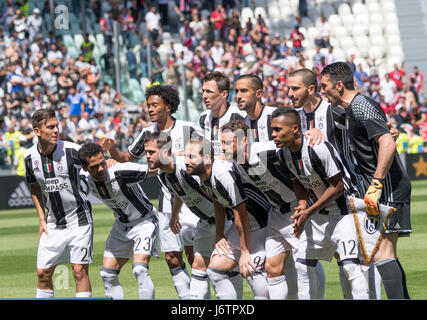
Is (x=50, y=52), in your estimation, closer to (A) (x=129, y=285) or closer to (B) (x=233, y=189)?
(A) (x=129, y=285)

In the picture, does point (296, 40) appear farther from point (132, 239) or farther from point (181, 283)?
point (132, 239)

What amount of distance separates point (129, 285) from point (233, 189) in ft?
12.2

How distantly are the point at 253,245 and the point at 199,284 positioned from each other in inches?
26.3

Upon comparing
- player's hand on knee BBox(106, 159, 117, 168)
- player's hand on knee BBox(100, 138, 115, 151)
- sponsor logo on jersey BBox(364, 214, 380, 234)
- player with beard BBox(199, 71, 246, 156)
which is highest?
player with beard BBox(199, 71, 246, 156)

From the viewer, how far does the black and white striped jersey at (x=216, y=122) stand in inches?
332

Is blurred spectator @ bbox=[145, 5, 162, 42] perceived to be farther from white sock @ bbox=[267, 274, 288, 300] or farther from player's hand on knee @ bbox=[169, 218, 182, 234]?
white sock @ bbox=[267, 274, 288, 300]

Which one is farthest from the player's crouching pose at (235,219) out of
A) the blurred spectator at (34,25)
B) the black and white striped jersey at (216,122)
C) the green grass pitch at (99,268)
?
the blurred spectator at (34,25)

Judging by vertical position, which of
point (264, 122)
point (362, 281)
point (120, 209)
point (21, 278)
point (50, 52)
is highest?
point (50, 52)

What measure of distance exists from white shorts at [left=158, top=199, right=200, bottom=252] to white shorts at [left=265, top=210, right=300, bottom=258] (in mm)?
1572

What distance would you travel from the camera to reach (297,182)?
697cm

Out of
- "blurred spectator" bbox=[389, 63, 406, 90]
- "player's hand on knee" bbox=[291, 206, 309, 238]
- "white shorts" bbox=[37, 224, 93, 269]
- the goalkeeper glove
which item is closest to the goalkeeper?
the goalkeeper glove

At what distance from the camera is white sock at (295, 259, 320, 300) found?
277 inches

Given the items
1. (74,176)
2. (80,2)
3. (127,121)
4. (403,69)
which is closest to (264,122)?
(74,176)

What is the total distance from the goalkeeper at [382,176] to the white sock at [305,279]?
641 mm
